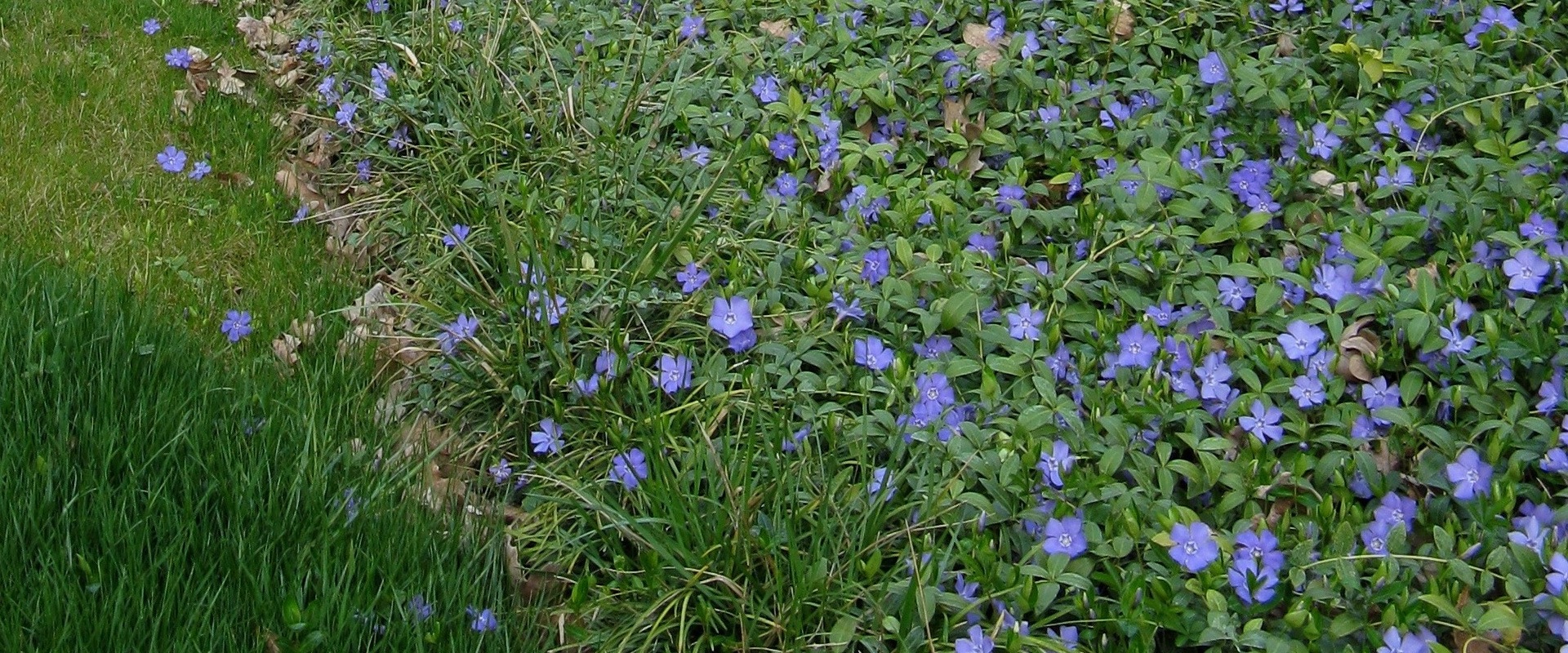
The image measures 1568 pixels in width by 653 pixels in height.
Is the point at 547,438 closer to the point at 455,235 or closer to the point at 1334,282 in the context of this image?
the point at 455,235

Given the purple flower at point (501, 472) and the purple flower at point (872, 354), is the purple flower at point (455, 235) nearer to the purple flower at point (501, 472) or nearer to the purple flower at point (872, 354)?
the purple flower at point (501, 472)

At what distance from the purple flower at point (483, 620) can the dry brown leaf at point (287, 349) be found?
0.93 m

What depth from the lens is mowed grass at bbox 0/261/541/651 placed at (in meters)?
2.04

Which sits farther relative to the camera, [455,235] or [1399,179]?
[455,235]

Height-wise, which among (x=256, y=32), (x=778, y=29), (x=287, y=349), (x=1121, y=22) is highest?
(x=1121, y=22)

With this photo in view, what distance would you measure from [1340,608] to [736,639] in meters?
1.02

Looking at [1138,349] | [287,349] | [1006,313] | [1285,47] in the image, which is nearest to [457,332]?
[287,349]

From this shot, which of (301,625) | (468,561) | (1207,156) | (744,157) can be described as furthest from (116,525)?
(1207,156)

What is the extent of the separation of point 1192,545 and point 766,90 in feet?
5.98

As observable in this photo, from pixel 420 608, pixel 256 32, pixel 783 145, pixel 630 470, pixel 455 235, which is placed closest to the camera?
pixel 420 608

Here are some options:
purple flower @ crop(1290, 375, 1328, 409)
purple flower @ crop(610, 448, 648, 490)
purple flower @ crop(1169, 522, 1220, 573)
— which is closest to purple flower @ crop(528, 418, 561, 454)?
purple flower @ crop(610, 448, 648, 490)

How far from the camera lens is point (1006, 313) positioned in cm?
265

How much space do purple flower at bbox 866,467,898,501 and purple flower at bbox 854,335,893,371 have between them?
9.1 inches

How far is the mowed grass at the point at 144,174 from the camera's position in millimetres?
3162
